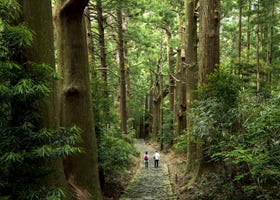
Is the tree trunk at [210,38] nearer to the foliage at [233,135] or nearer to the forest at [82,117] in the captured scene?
the forest at [82,117]

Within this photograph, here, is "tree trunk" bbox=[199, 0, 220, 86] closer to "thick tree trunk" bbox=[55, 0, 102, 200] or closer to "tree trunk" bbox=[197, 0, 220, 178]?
"tree trunk" bbox=[197, 0, 220, 178]

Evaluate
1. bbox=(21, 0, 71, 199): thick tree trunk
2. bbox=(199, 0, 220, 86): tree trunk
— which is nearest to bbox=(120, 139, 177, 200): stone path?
bbox=(199, 0, 220, 86): tree trunk

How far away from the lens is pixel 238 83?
26.7 ft

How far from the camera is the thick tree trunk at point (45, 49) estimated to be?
5.00 metres

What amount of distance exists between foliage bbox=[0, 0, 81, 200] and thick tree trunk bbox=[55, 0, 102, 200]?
2.82 m

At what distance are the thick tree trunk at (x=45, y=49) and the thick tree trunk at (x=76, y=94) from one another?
178cm

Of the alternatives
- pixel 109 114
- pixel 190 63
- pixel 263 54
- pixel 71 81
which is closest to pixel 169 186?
pixel 109 114

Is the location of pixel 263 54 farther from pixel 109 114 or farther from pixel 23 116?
pixel 23 116

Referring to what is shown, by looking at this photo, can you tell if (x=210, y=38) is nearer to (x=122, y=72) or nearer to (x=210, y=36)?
(x=210, y=36)

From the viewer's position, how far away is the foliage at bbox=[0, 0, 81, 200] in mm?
3900

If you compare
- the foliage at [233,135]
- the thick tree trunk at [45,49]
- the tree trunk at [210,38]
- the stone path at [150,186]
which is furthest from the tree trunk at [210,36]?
the thick tree trunk at [45,49]

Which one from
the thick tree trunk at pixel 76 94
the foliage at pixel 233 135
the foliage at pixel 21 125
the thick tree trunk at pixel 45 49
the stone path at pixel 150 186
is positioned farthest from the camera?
the stone path at pixel 150 186

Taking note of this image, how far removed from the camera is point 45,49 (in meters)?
5.27

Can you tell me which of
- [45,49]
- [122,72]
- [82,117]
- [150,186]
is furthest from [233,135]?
[122,72]
